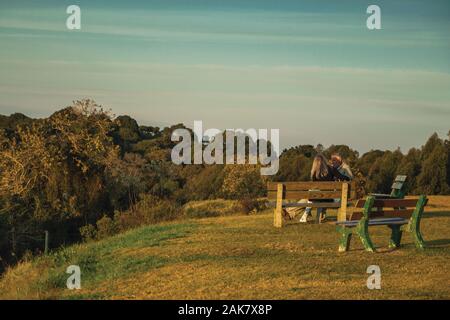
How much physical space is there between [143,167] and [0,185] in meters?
8.76

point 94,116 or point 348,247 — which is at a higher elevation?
point 94,116

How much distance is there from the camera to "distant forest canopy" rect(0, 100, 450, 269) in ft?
85.8

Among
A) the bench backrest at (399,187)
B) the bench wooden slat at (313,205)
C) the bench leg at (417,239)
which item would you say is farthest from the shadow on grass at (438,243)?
the bench wooden slat at (313,205)

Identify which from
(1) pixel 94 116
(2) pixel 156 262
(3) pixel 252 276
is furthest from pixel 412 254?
(1) pixel 94 116

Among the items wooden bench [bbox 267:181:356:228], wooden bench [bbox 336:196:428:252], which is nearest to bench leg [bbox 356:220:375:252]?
wooden bench [bbox 336:196:428:252]

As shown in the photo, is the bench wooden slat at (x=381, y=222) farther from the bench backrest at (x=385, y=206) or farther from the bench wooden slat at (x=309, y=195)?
the bench wooden slat at (x=309, y=195)

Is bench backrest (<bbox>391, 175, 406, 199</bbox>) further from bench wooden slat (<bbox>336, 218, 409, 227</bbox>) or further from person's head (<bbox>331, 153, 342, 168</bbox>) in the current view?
person's head (<bbox>331, 153, 342, 168</bbox>)

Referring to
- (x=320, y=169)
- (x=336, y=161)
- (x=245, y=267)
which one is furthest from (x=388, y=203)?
(x=336, y=161)

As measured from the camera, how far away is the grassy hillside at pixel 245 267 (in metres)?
9.80

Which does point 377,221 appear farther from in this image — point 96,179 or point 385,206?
point 96,179

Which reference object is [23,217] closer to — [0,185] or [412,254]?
[0,185]

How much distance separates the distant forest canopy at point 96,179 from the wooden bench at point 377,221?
38.1ft

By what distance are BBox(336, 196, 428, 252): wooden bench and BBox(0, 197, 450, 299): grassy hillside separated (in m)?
0.23

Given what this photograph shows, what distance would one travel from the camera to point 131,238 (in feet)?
58.2
